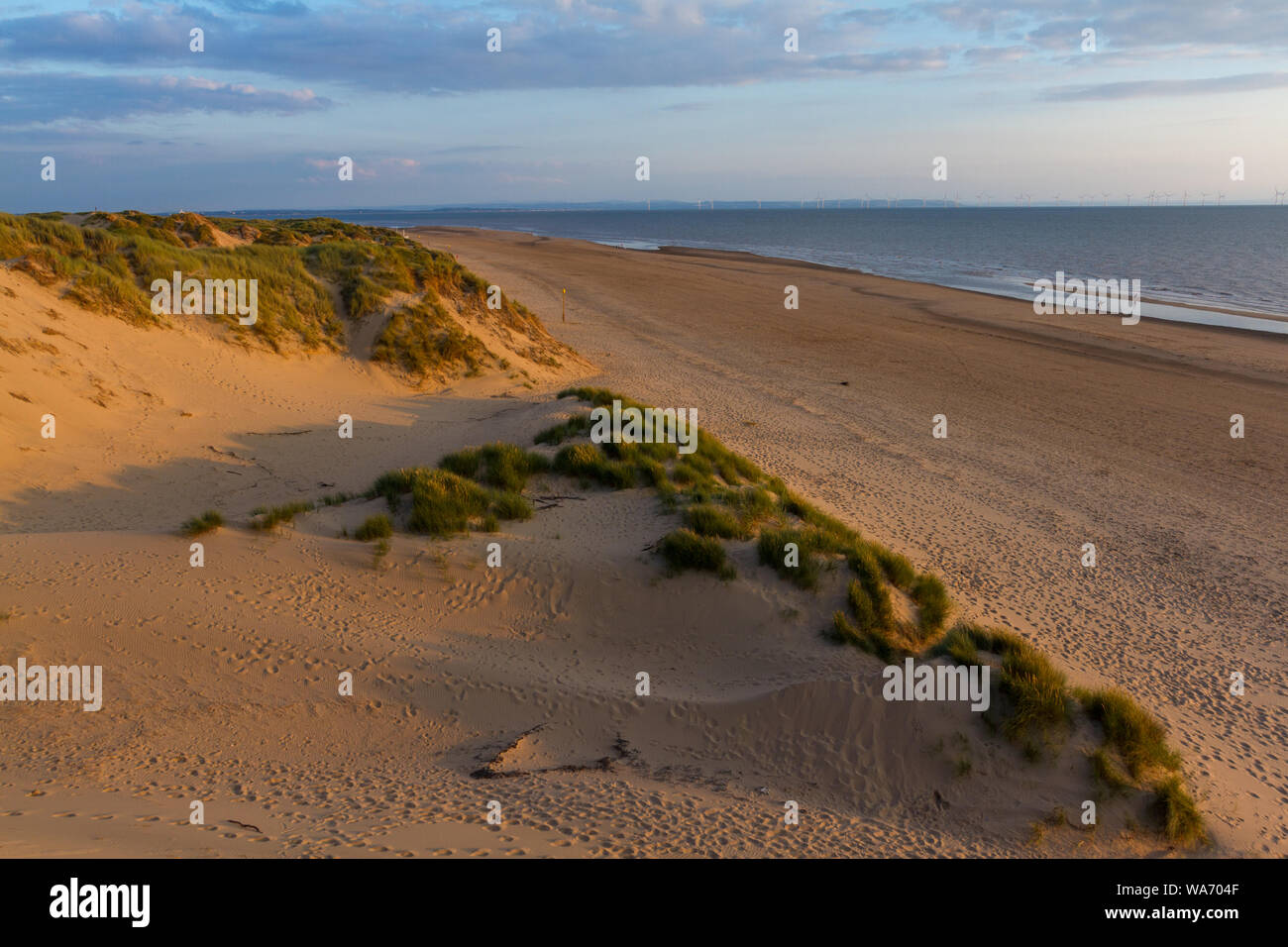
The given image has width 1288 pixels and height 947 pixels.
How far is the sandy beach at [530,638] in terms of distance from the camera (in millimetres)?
5203

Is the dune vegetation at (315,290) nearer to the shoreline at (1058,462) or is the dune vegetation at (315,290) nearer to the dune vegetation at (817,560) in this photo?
the shoreline at (1058,462)

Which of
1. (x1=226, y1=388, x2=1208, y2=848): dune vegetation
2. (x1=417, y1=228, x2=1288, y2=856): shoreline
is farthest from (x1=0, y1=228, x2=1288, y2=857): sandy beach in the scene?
(x1=226, y1=388, x2=1208, y2=848): dune vegetation

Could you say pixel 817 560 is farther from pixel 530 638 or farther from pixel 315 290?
pixel 315 290

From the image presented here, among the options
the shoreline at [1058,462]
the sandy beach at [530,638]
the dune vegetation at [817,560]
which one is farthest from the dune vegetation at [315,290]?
the dune vegetation at [817,560]

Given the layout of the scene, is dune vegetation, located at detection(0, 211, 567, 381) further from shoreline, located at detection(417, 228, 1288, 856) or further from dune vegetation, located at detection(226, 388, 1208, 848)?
dune vegetation, located at detection(226, 388, 1208, 848)

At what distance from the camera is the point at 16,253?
1525 cm

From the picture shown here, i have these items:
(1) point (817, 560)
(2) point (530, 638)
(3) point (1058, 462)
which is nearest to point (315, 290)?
(2) point (530, 638)

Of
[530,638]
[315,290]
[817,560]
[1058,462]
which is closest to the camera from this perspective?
[530,638]

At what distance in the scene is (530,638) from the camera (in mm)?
7445

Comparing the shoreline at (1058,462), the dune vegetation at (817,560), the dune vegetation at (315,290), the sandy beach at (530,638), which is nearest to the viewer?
the sandy beach at (530,638)

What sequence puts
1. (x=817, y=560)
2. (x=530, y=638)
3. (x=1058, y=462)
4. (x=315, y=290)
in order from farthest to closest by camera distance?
1. (x=315, y=290)
2. (x=1058, y=462)
3. (x=817, y=560)
4. (x=530, y=638)

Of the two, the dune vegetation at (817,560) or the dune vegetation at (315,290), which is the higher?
the dune vegetation at (315,290)

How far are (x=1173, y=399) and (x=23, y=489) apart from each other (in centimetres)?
2388

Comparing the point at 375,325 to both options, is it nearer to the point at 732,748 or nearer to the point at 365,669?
the point at 365,669
